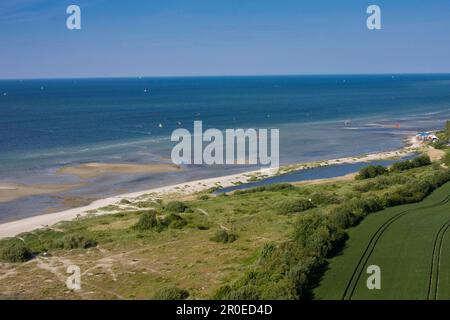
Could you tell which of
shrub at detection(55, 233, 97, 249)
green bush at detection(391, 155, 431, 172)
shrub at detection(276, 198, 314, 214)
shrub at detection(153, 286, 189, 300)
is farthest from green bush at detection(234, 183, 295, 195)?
shrub at detection(153, 286, 189, 300)

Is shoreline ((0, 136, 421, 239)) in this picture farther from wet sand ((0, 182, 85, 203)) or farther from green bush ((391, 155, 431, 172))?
green bush ((391, 155, 431, 172))

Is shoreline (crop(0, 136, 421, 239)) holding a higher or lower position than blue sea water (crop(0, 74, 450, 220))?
lower

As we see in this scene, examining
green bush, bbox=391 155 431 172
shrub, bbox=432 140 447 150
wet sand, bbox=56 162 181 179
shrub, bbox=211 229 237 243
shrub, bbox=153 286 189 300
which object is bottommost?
shrub, bbox=153 286 189 300

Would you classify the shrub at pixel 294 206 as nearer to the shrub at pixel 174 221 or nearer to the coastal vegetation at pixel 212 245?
the coastal vegetation at pixel 212 245

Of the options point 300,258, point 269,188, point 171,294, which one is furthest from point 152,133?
point 171,294

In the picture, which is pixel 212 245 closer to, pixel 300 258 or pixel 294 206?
pixel 300 258
